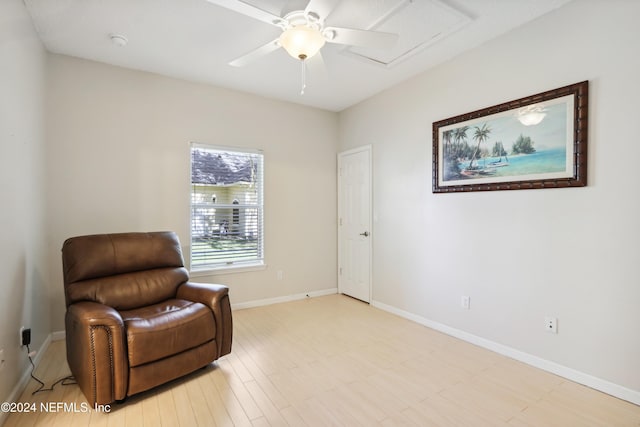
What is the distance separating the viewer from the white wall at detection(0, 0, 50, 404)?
189cm

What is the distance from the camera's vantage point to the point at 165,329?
205 cm

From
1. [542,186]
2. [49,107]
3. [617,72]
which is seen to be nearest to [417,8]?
[617,72]

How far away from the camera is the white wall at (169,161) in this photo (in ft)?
9.69

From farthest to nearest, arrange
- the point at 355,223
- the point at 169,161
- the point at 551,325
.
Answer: the point at 355,223 → the point at 169,161 → the point at 551,325

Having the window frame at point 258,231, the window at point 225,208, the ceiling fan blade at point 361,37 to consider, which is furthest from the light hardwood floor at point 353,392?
the ceiling fan blade at point 361,37

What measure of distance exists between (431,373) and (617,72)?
7.90 feet

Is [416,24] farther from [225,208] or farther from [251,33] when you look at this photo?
[225,208]

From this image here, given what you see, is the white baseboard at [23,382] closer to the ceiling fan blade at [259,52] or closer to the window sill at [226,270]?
the window sill at [226,270]

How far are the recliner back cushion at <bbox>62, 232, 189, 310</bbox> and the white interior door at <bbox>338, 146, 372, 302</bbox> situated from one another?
7.48 ft

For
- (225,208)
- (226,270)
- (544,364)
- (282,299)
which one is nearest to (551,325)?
(544,364)

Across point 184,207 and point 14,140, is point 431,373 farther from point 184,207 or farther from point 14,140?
point 14,140

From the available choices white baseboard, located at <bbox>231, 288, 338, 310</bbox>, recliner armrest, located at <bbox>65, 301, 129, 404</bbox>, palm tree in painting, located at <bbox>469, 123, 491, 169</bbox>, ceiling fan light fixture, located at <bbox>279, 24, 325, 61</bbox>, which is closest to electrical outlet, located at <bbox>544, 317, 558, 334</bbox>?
palm tree in painting, located at <bbox>469, 123, 491, 169</bbox>

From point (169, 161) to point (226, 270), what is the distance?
1.41 metres

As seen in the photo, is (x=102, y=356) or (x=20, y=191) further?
(x=20, y=191)
